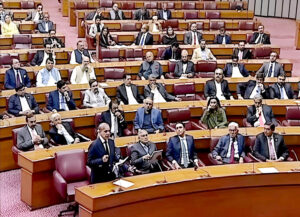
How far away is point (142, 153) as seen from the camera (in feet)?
19.6

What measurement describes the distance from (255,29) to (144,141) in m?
7.63

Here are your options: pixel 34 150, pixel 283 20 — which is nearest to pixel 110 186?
pixel 34 150

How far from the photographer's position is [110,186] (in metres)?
5.15

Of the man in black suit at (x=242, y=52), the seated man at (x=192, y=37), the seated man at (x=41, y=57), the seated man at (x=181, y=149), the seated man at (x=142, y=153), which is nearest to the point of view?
the seated man at (x=142, y=153)

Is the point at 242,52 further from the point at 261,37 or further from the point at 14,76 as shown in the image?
the point at 14,76

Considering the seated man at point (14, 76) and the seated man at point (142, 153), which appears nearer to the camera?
the seated man at point (142, 153)

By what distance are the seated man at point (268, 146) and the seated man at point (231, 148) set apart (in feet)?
0.56

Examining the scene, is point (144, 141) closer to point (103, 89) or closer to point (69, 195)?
point (69, 195)

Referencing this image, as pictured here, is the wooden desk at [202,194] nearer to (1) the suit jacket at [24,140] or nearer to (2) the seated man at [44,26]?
(1) the suit jacket at [24,140]

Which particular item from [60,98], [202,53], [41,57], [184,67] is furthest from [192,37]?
[60,98]

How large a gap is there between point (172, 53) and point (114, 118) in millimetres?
3271

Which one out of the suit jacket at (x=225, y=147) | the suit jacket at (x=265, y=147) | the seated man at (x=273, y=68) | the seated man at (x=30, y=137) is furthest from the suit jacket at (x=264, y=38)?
the seated man at (x=30, y=137)

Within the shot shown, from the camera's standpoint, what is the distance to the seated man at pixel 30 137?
630 centimetres

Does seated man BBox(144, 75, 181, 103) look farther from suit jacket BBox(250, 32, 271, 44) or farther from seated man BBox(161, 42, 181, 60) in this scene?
suit jacket BBox(250, 32, 271, 44)
